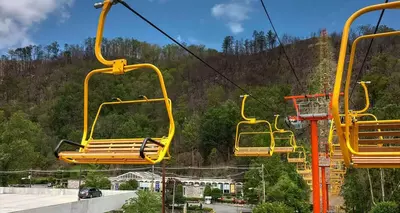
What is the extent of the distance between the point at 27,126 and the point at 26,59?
2360 inches

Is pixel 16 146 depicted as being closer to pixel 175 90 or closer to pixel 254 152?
pixel 254 152

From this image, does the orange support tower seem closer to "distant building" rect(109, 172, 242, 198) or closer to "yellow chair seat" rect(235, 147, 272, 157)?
"yellow chair seat" rect(235, 147, 272, 157)

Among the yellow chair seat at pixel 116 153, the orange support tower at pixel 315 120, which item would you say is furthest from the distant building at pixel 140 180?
the yellow chair seat at pixel 116 153

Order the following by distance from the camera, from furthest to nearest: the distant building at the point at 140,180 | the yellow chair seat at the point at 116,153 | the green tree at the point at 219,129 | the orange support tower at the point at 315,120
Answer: the green tree at the point at 219,129, the distant building at the point at 140,180, the orange support tower at the point at 315,120, the yellow chair seat at the point at 116,153

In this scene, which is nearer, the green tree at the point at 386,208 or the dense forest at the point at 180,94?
the green tree at the point at 386,208

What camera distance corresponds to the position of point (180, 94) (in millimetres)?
62156

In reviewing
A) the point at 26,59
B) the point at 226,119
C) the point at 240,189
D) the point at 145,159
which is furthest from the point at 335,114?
the point at 26,59

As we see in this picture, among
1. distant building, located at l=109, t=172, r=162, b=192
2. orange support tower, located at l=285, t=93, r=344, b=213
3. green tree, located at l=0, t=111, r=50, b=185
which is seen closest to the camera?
orange support tower, located at l=285, t=93, r=344, b=213

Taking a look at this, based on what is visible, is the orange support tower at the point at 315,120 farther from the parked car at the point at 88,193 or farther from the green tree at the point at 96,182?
the green tree at the point at 96,182

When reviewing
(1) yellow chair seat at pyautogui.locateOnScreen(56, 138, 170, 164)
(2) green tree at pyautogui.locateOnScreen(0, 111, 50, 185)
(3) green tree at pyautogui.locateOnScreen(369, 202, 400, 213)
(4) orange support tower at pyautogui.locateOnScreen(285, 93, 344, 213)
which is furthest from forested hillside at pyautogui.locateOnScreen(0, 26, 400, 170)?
(1) yellow chair seat at pyautogui.locateOnScreen(56, 138, 170, 164)

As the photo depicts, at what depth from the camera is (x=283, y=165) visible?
70.9 feet

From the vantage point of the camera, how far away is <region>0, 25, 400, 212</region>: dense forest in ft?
104

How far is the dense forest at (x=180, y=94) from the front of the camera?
31.8 metres

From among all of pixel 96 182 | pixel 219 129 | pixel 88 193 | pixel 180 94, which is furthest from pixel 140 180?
pixel 180 94
